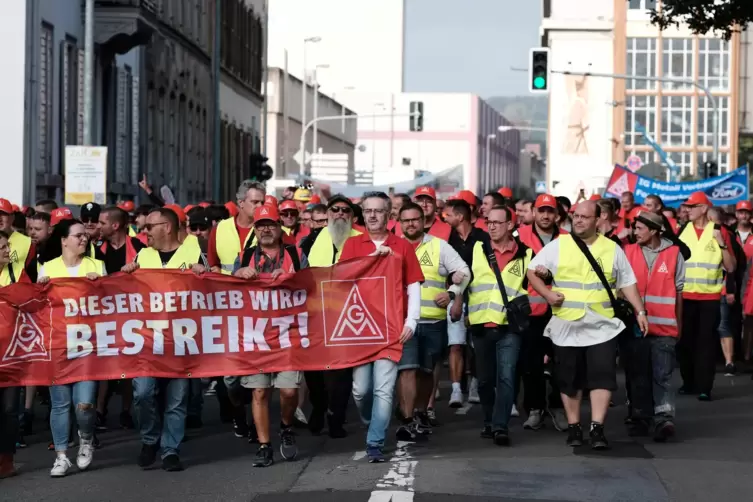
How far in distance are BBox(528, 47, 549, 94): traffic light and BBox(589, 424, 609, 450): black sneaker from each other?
21.4 m

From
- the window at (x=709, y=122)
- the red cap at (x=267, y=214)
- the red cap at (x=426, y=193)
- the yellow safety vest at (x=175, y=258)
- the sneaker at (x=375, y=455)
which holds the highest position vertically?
the window at (x=709, y=122)

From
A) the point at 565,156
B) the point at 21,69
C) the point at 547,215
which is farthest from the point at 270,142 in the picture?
the point at 547,215

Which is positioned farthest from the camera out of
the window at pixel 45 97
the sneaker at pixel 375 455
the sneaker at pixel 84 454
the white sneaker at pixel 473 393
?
the window at pixel 45 97

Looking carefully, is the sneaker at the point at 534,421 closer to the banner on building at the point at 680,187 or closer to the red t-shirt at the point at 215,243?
the red t-shirt at the point at 215,243

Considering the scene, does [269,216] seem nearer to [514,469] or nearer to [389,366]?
[389,366]

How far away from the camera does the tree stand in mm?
26516

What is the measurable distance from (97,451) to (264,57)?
5214 cm

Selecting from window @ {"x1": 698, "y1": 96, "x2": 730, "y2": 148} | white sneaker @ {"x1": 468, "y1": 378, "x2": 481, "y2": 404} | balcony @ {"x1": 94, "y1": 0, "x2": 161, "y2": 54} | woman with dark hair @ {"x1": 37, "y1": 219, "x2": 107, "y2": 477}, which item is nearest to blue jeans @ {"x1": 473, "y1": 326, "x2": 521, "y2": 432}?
white sneaker @ {"x1": 468, "y1": 378, "x2": 481, "y2": 404}

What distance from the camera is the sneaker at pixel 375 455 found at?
456 inches

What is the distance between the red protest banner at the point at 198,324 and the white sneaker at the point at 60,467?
618 mm

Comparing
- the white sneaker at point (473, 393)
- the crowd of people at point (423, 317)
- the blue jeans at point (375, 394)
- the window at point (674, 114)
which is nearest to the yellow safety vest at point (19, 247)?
the crowd of people at point (423, 317)

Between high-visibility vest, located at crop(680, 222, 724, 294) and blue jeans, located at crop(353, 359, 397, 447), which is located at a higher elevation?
high-visibility vest, located at crop(680, 222, 724, 294)

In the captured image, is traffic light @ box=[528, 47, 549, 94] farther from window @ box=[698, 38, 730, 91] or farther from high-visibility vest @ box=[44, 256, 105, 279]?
window @ box=[698, 38, 730, 91]

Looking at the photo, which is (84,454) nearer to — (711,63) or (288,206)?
(288,206)
